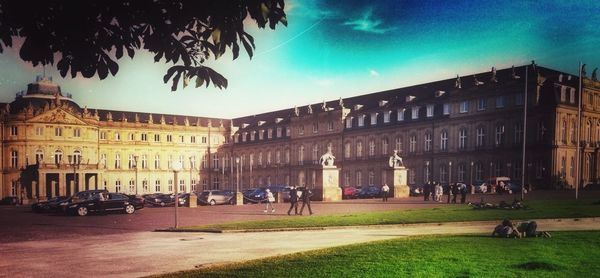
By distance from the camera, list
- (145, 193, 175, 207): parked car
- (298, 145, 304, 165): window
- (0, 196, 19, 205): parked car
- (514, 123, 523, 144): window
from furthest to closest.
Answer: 1. (298, 145, 304, 165): window
2. (514, 123, 523, 144): window
3. (0, 196, 19, 205): parked car
4. (145, 193, 175, 207): parked car

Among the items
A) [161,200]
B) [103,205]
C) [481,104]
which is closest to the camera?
[103,205]

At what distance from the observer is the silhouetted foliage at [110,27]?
18.7ft

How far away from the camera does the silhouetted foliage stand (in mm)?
5711

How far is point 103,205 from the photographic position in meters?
31.2

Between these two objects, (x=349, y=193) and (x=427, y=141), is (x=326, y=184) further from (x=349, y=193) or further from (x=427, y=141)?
(x=427, y=141)

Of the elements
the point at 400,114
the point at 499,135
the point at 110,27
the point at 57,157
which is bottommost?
the point at 57,157

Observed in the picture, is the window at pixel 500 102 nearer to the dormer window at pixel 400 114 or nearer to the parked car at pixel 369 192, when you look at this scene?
the parked car at pixel 369 192

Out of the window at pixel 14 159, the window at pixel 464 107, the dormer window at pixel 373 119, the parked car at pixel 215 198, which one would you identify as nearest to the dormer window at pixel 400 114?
the dormer window at pixel 373 119

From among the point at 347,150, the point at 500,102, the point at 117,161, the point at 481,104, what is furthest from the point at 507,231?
the point at 117,161

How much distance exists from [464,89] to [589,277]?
47.8 meters

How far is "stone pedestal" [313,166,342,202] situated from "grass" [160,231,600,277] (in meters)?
26.9

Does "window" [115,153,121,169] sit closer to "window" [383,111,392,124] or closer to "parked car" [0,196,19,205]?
"parked car" [0,196,19,205]

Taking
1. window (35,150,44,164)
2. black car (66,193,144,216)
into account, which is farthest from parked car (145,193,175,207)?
window (35,150,44,164)

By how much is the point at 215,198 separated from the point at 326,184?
10309 millimetres
